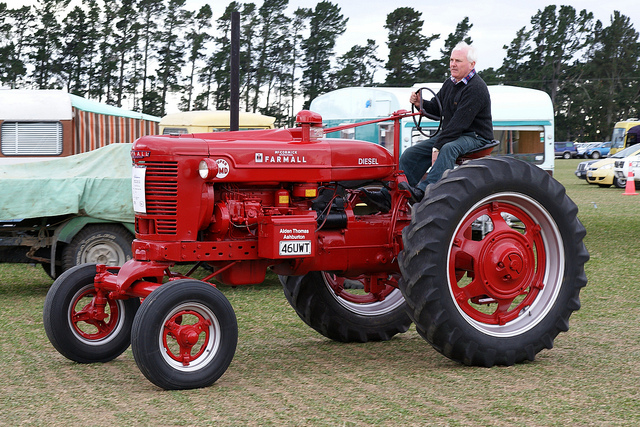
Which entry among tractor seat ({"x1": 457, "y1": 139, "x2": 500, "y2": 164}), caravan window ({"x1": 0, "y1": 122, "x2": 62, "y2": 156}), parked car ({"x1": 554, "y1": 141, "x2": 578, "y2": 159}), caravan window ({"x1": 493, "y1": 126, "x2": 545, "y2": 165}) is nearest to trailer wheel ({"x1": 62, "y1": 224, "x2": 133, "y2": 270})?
tractor seat ({"x1": 457, "y1": 139, "x2": 500, "y2": 164})

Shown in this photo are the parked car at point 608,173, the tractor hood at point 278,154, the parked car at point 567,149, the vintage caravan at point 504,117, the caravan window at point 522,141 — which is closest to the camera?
the tractor hood at point 278,154

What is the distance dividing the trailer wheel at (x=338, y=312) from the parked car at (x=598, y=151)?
56771 mm

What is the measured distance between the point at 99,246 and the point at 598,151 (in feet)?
183

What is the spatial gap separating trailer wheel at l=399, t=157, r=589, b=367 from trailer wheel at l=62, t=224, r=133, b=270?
4.77 meters

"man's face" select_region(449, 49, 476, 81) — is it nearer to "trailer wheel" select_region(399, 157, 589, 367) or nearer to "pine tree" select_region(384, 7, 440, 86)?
"trailer wheel" select_region(399, 157, 589, 367)

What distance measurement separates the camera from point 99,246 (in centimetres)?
917

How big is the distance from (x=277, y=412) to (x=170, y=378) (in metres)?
0.76

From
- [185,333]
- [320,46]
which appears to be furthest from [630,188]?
[320,46]

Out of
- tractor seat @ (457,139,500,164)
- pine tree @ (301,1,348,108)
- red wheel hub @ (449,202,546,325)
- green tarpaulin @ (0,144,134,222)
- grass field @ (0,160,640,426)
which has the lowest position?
grass field @ (0,160,640,426)

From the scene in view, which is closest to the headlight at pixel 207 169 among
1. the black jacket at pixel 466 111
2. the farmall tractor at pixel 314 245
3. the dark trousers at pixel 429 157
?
the farmall tractor at pixel 314 245

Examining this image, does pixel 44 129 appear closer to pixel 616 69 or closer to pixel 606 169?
pixel 606 169

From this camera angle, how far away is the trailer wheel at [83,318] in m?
5.46

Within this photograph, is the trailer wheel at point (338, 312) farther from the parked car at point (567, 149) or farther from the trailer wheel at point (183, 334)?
the parked car at point (567, 149)

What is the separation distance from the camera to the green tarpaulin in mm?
8828
